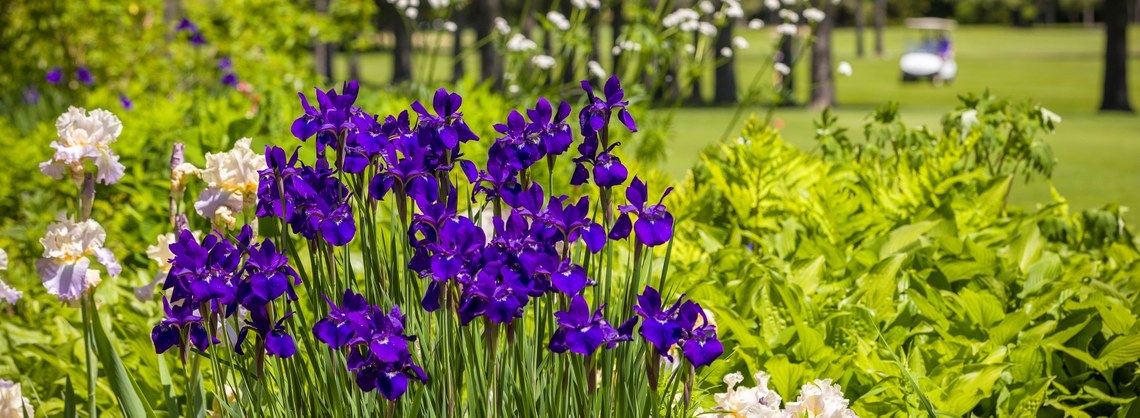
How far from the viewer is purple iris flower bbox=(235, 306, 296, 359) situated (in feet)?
6.48

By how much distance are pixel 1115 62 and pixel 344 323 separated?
71.9ft

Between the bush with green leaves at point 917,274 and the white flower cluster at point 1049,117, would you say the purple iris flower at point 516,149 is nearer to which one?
the bush with green leaves at point 917,274

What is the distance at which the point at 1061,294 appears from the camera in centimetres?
343

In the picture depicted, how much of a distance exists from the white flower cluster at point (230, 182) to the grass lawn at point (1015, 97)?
346 cm

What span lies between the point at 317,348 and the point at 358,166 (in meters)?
0.41

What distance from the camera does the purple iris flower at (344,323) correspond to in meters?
1.87

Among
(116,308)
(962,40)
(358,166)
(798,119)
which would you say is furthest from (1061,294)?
(962,40)

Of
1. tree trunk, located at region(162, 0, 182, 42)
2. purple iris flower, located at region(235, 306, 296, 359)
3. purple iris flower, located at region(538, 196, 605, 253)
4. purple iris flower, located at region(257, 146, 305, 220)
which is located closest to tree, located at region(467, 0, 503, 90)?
tree trunk, located at region(162, 0, 182, 42)

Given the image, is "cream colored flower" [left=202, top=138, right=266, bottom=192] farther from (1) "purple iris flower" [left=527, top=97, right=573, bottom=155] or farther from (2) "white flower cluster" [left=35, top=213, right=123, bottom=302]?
(1) "purple iris flower" [left=527, top=97, right=573, bottom=155]

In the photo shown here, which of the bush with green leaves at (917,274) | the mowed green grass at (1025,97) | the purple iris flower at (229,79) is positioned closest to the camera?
the bush with green leaves at (917,274)

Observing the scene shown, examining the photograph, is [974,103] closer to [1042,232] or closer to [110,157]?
[1042,232]

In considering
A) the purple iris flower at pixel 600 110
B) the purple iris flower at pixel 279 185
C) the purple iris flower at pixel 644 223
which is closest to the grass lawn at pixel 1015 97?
the purple iris flower at pixel 600 110

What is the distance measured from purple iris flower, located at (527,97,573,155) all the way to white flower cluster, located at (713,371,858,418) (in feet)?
2.01

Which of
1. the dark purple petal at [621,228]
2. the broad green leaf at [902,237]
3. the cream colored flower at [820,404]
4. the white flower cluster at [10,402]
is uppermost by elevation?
the dark purple petal at [621,228]
